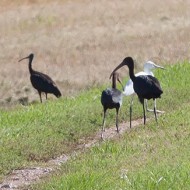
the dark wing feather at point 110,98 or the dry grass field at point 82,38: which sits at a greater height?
the dark wing feather at point 110,98

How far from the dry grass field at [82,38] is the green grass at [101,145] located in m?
4.24

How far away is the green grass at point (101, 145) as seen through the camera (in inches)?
384

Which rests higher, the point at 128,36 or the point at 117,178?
the point at 117,178

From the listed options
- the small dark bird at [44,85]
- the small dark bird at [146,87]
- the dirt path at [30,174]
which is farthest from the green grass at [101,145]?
the small dark bird at [44,85]

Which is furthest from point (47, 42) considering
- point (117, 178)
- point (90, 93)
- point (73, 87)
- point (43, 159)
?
point (117, 178)

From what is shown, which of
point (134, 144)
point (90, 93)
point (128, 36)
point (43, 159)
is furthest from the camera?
point (128, 36)

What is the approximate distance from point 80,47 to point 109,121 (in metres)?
11.9

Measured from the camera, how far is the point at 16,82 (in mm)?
22500

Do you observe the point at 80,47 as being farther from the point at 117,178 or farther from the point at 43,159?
the point at 117,178

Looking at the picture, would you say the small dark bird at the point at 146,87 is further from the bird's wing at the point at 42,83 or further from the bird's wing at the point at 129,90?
the bird's wing at the point at 42,83

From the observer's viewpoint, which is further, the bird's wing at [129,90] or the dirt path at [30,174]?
the bird's wing at [129,90]

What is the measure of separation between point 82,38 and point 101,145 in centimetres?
1694

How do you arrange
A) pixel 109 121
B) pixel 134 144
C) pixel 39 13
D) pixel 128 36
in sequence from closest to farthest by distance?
1. pixel 134 144
2. pixel 109 121
3. pixel 128 36
4. pixel 39 13

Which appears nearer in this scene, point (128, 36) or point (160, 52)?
point (160, 52)
